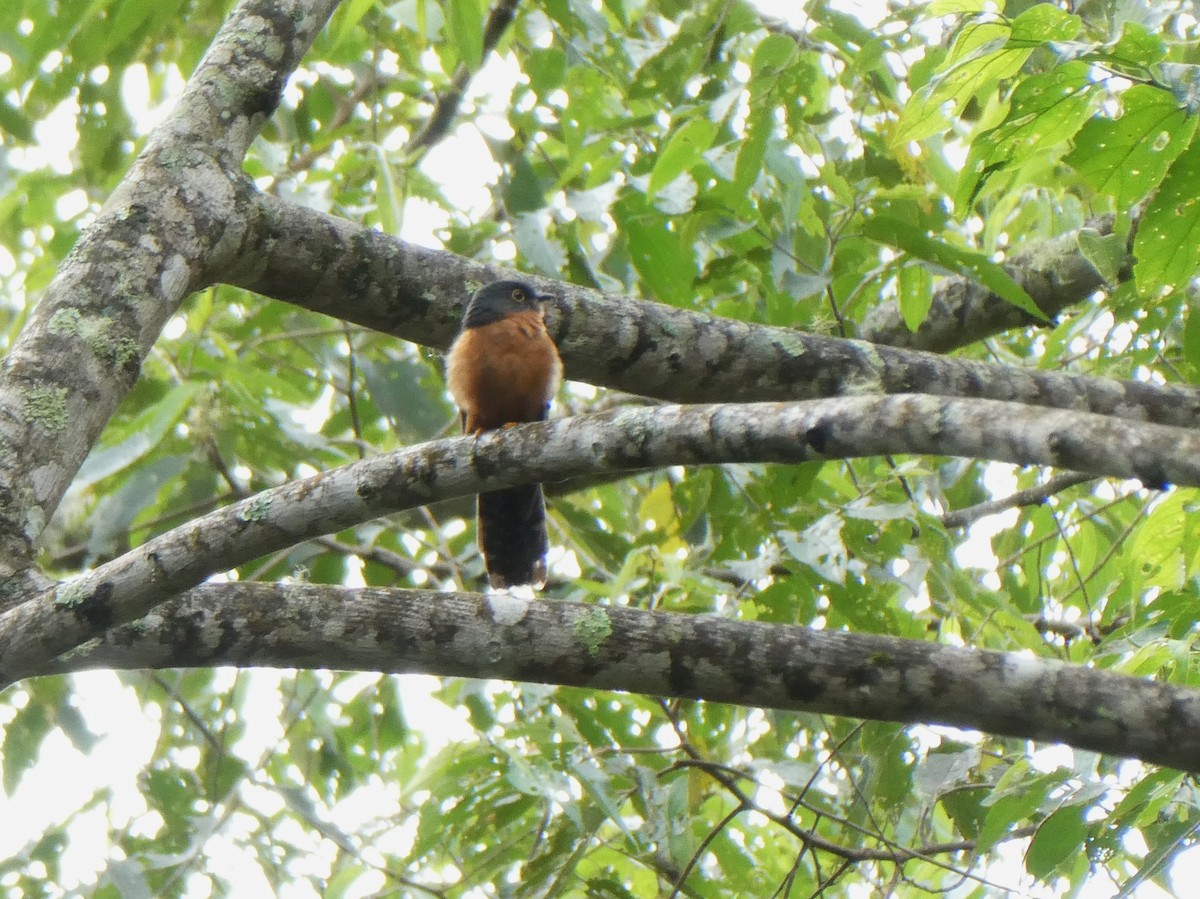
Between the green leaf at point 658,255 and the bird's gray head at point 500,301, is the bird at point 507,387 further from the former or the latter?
the green leaf at point 658,255

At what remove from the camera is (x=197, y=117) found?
3.03m

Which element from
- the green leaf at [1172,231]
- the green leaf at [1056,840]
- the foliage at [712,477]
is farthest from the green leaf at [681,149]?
the green leaf at [1056,840]

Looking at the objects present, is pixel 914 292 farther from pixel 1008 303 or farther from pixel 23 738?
pixel 23 738

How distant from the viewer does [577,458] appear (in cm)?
233

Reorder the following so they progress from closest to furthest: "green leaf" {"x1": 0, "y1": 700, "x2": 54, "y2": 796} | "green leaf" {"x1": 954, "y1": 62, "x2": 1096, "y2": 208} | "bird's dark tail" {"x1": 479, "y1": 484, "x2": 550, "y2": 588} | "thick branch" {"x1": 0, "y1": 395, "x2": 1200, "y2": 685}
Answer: "thick branch" {"x1": 0, "y1": 395, "x2": 1200, "y2": 685} → "green leaf" {"x1": 954, "y1": 62, "x2": 1096, "y2": 208} → "green leaf" {"x1": 0, "y1": 700, "x2": 54, "y2": 796} → "bird's dark tail" {"x1": 479, "y1": 484, "x2": 550, "y2": 588}

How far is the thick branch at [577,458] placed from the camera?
1.79 metres

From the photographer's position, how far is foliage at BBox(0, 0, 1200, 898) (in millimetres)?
2705

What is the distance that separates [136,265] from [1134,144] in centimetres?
218

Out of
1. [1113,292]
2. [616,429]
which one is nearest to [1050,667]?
[616,429]

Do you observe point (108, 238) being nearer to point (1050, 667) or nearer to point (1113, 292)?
point (1050, 667)

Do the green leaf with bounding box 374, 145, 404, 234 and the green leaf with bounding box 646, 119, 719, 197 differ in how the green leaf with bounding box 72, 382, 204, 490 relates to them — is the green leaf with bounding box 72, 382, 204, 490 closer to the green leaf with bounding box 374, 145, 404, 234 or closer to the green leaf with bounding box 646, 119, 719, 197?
the green leaf with bounding box 374, 145, 404, 234

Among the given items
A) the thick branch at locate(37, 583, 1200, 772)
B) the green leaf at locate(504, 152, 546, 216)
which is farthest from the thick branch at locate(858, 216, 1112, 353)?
the thick branch at locate(37, 583, 1200, 772)

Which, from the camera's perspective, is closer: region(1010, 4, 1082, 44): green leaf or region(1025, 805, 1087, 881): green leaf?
region(1010, 4, 1082, 44): green leaf

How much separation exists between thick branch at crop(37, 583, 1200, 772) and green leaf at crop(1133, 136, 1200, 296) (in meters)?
0.88
